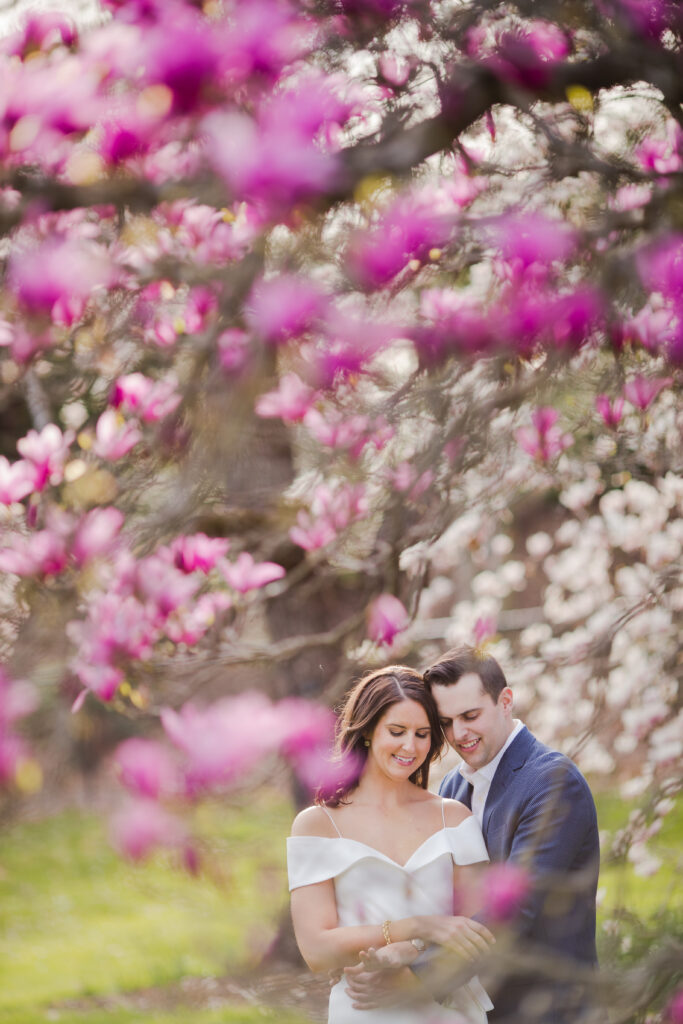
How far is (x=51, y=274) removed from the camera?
1.39 metres

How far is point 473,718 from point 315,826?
0.38 m

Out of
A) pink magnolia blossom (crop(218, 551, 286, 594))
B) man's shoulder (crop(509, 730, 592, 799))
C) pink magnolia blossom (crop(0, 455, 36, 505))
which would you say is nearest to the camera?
pink magnolia blossom (crop(0, 455, 36, 505))

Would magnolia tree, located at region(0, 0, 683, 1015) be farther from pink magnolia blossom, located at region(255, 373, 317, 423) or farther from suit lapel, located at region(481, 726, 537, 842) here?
suit lapel, located at region(481, 726, 537, 842)

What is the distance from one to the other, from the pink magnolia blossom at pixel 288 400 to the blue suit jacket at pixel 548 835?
81cm

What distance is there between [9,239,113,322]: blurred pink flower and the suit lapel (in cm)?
121

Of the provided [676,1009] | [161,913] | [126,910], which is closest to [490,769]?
[676,1009]

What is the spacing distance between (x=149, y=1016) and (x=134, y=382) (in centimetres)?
312

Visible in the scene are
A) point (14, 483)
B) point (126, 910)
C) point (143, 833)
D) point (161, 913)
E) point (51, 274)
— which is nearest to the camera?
point (143, 833)

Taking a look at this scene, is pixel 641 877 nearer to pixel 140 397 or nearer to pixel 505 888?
pixel 505 888

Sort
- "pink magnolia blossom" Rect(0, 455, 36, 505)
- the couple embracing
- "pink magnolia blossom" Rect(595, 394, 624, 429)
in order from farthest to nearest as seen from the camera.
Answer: "pink magnolia blossom" Rect(595, 394, 624, 429) → the couple embracing → "pink magnolia blossom" Rect(0, 455, 36, 505)

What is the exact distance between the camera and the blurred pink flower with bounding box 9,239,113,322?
1.39 m

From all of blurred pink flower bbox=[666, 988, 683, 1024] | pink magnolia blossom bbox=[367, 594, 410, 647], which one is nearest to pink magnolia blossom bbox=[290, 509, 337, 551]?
pink magnolia blossom bbox=[367, 594, 410, 647]

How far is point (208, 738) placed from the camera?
4.24 ft

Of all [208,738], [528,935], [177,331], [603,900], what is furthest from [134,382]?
[603,900]
